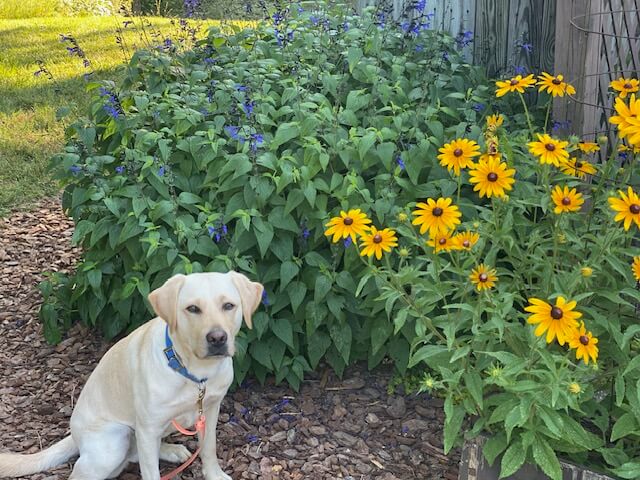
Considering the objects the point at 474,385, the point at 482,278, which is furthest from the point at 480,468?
the point at 482,278

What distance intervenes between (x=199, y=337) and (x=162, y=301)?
191mm

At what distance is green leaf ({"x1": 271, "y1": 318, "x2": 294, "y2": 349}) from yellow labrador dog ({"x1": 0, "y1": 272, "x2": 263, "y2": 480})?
59 cm

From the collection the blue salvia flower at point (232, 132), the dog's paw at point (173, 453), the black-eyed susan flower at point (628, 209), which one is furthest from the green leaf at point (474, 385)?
the blue salvia flower at point (232, 132)

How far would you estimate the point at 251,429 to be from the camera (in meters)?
A: 3.86

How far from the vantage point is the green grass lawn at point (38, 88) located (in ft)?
22.2

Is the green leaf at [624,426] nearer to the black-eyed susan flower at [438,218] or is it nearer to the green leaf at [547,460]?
the green leaf at [547,460]

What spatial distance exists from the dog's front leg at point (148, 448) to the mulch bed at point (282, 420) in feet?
1.37

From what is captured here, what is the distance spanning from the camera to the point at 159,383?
309cm

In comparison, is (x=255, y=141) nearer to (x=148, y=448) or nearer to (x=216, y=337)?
(x=216, y=337)

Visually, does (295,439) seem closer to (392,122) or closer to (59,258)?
(392,122)

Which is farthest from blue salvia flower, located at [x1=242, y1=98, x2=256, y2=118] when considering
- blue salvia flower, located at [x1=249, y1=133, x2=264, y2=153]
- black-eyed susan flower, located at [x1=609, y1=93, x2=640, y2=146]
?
black-eyed susan flower, located at [x1=609, y1=93, x2=640, y2=146]

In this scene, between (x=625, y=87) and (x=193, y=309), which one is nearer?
(x=193, y=309)

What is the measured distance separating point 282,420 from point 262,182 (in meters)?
1.18

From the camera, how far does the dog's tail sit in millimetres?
3275
